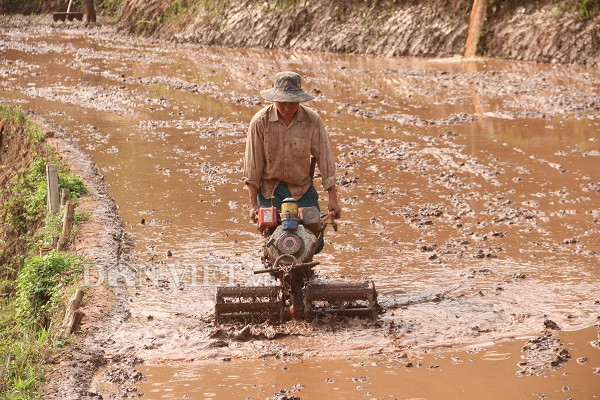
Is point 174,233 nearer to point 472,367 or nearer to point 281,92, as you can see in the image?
point 281,92

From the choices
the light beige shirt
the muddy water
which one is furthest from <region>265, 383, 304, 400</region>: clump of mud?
the light beige shirt

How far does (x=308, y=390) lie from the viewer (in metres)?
6.04

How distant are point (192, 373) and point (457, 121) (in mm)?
9151

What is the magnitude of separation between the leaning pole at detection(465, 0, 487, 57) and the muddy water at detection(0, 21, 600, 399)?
100 cm

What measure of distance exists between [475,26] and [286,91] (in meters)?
15.6

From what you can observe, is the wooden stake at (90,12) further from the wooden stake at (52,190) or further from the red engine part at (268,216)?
the red engine part at (268,216)

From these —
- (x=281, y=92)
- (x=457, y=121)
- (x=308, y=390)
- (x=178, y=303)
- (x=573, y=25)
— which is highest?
(x=573, y=25)

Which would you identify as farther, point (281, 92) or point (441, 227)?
point (441, 227)

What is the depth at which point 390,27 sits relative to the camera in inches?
938

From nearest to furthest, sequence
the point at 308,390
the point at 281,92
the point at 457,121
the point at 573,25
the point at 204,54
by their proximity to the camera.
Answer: the point at 308,390 → the point at 281,92 → the point at 457,121 → the point at 573,25 → the point at 204,54

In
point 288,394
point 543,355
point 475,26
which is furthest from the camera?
point 475,26

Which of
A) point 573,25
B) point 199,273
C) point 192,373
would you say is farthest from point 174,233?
point 573,25

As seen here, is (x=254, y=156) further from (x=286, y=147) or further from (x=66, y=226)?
(x=66, y=226)

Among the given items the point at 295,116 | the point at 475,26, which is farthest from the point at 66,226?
the point at 475,26
